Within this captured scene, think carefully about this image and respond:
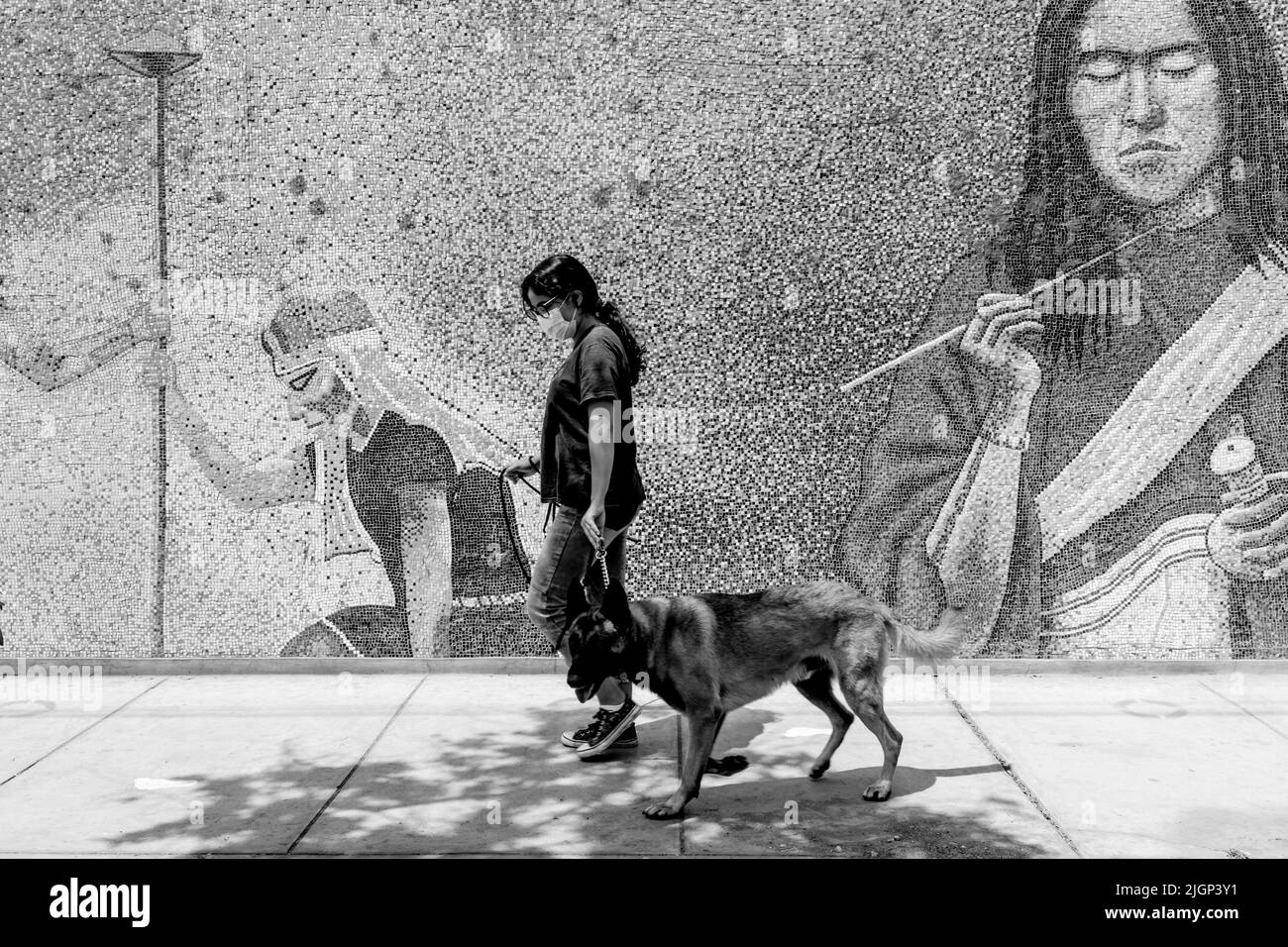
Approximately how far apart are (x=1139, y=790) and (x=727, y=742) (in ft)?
5.85

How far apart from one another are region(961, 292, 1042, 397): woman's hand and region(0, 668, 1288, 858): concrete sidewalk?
1.66m

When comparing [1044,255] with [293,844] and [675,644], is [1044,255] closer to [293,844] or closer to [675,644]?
[675,644]

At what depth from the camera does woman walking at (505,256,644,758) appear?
200 inches

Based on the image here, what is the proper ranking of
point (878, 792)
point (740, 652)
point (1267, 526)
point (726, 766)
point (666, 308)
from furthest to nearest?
1. point (666, 308)
2. point (1267, 526)
3. point (726, 766)
4. point (740, 652)
5. point (878, 792)

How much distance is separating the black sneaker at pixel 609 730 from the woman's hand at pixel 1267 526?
11.8 feet

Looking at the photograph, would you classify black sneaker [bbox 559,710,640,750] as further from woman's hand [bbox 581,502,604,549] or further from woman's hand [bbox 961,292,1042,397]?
woman's hand [bbox 961,292,1042,397]

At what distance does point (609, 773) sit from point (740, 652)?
2.70 ft

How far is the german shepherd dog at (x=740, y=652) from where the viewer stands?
4.54m

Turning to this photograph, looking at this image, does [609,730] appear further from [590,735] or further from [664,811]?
[664,811]

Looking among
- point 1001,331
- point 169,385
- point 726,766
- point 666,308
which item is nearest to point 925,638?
point 726,766

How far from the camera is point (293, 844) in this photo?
4.29 metres

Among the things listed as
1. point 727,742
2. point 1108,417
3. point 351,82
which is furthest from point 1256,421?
point 351,82

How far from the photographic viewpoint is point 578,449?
5152 millimetres

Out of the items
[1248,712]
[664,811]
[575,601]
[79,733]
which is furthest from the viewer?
[1248,712]
